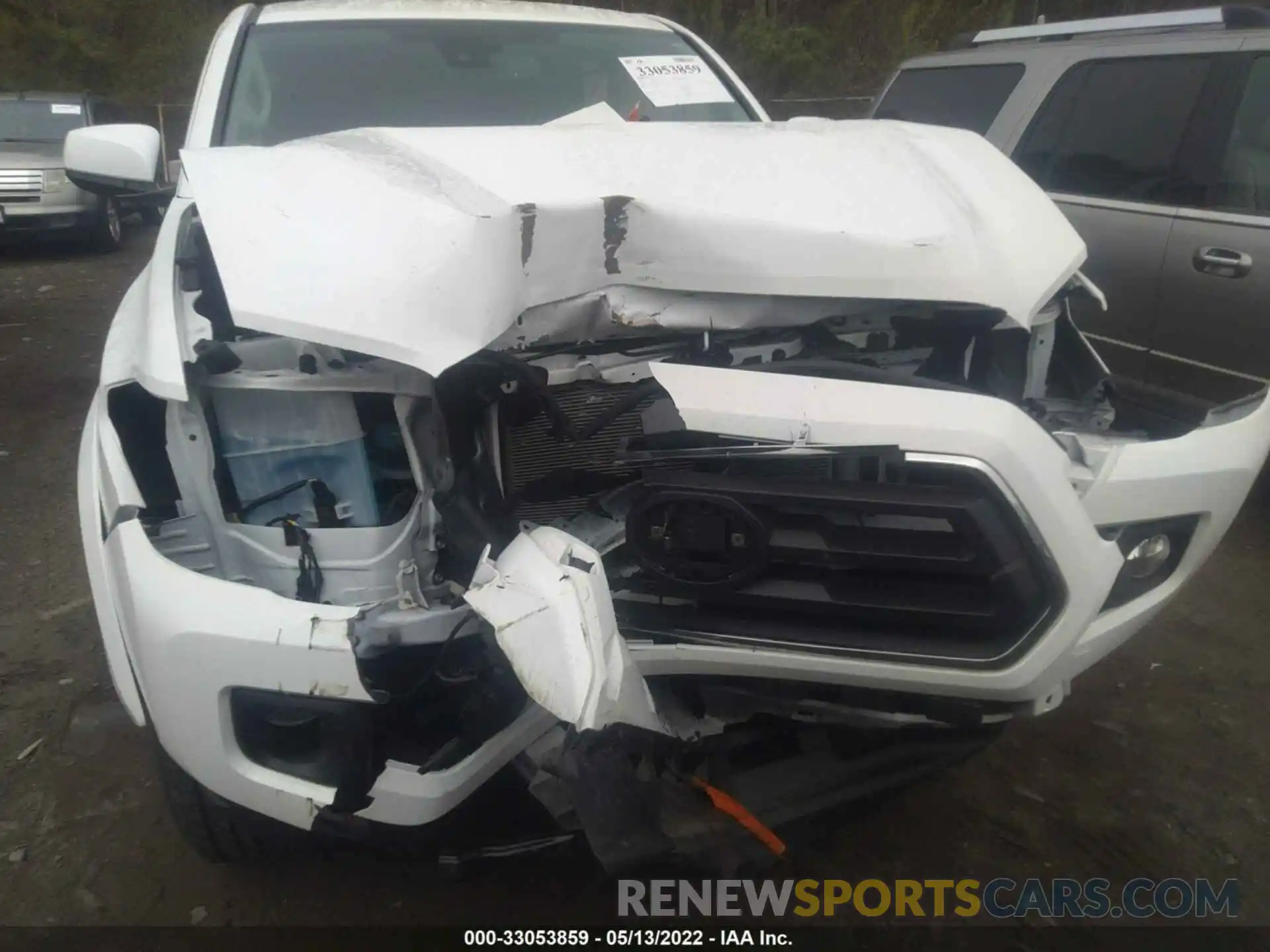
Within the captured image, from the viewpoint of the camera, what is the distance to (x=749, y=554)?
1.69 meters

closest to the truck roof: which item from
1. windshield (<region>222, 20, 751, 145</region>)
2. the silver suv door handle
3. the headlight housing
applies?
windshield (<region>222, 20, 751, 145</region>)

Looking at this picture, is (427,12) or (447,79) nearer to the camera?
(447,79)

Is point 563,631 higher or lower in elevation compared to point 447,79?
lower

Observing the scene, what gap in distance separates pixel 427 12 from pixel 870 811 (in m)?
2.81

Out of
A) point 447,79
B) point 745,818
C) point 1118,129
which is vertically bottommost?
point 745,818

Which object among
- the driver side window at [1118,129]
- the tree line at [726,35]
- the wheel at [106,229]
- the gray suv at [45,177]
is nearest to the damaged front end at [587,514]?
the driver side window at [1118,129]

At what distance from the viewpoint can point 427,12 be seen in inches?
129

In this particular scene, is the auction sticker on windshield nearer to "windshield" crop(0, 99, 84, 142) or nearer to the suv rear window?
the suv rear window

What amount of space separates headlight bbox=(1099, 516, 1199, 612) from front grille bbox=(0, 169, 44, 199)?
10511 mm

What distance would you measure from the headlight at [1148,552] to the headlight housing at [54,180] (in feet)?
34.0

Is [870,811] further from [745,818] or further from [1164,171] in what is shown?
[1164,171]

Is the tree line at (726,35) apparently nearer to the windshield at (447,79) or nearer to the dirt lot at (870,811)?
the windshield at (447,79)

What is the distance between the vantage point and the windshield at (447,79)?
9.60 feet

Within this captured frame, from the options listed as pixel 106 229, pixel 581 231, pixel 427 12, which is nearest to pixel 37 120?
pixel 106 229
